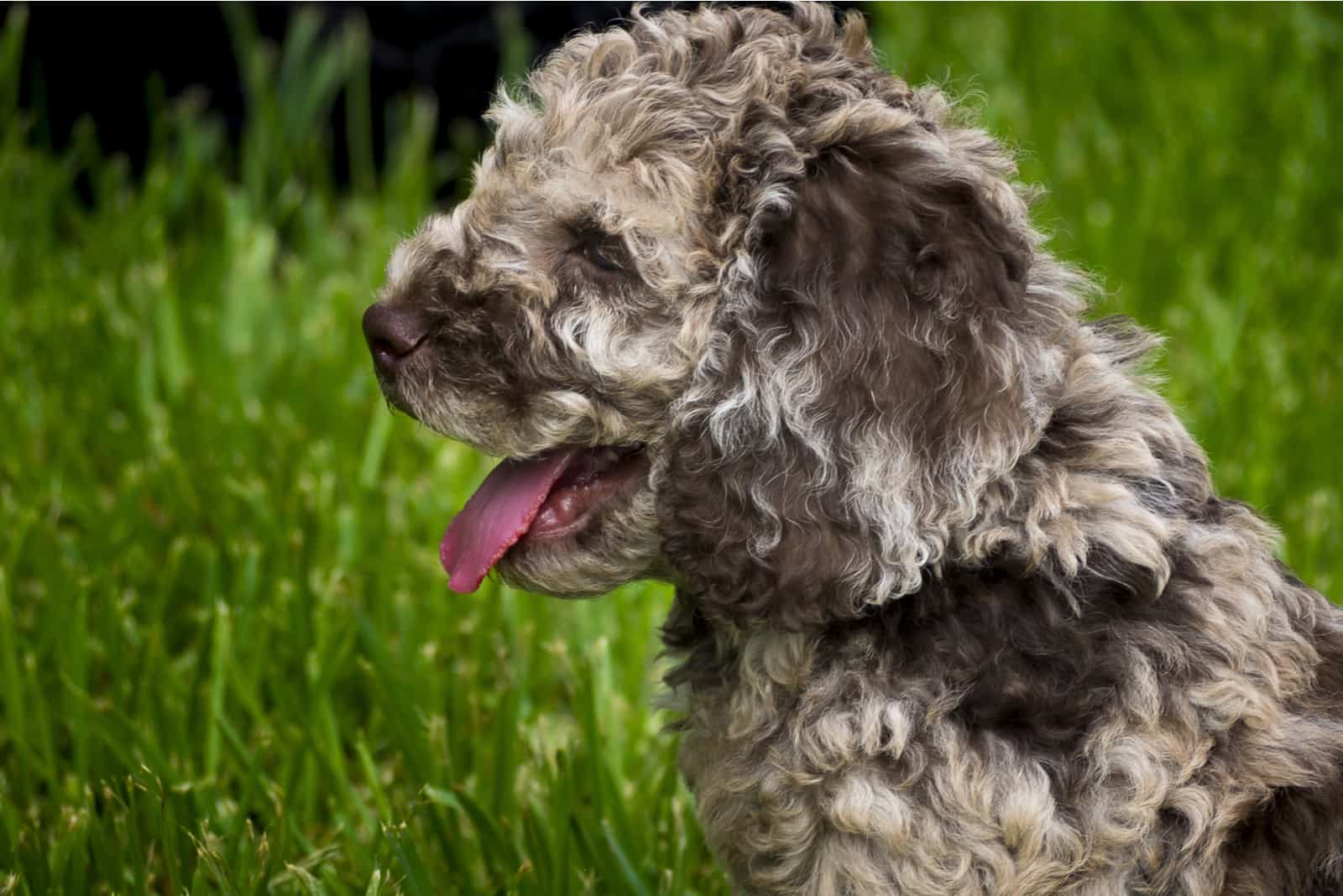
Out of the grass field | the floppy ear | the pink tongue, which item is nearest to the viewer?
the floppy ear

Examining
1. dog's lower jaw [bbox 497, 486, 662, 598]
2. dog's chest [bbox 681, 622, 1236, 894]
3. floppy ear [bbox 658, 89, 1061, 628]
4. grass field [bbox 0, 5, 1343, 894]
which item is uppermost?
floppy ear [bbox 658, 89, 1061, 628]

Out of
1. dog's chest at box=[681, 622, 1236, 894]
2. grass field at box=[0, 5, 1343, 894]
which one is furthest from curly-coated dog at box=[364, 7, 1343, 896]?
grass field at box=[0, 5, 1343, 894]

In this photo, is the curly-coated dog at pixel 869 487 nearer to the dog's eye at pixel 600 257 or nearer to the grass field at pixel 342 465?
the dog's eye at pixel 600 257

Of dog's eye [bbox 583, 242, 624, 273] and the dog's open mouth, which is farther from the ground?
dog's eye [bbox 583, 242, 624, 273]

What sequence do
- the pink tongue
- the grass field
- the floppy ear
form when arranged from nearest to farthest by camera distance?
the floppy ear, the pink tongue, the grass field

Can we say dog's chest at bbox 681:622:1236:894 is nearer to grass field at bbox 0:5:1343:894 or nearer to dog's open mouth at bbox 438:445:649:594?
dog's open mouth at bbox 438:445:649:594

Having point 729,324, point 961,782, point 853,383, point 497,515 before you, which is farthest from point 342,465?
point 961,782

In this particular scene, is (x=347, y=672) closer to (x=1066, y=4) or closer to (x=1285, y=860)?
(x=1285, y=860)

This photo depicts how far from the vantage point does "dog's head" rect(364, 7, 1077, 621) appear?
8.03ft

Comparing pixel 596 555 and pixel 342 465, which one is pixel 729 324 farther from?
pixel 342 465

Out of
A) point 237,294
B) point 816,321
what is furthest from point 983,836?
point 237,294

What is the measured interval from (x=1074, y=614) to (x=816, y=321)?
60 centimetres

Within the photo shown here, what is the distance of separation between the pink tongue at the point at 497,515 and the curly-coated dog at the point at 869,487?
0.04 feet

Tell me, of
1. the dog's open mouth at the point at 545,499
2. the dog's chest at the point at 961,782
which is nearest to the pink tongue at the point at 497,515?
the dog's open mouth at the point at 545,499
